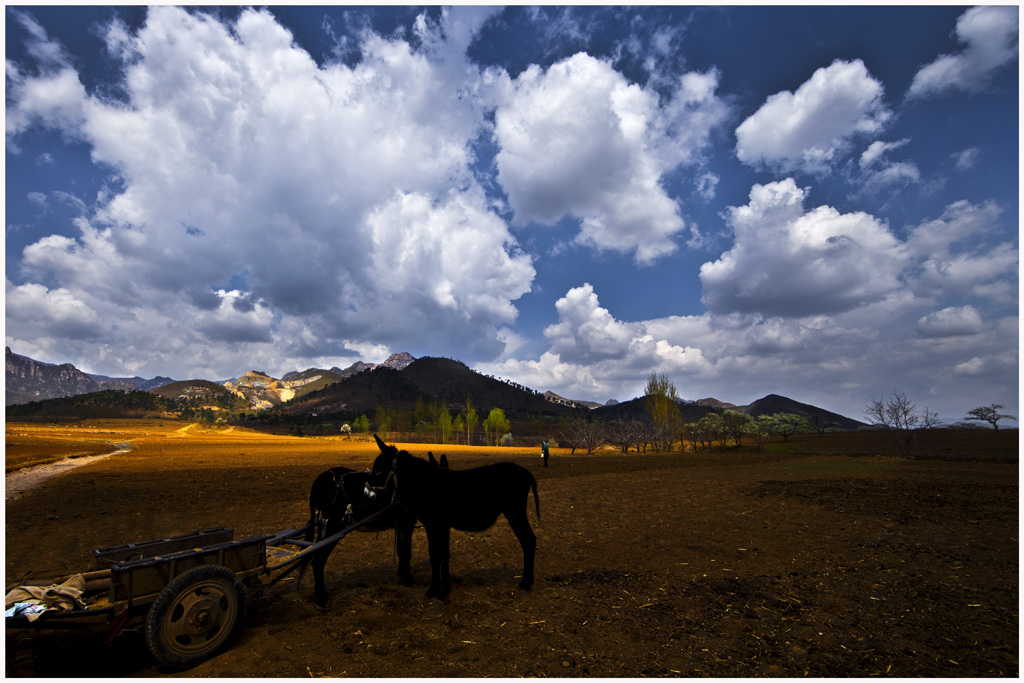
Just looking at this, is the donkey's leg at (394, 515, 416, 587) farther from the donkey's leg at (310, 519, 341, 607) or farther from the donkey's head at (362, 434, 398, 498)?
the donkey's leg at (310, 519, 341, 607)

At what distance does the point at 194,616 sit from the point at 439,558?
3.17 meters

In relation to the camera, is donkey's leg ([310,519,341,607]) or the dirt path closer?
donkey's leg ([310,519,341,607])

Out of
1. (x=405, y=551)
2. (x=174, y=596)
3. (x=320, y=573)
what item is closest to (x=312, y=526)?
(x=320, y=573)

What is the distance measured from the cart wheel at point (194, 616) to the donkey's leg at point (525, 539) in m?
3.95

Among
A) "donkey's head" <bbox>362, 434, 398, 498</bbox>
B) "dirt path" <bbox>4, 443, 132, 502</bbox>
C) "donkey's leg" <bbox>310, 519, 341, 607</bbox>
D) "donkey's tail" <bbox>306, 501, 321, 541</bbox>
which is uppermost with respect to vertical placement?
"donkey's head" <bbox>362, 434, 398, 498</bbox>

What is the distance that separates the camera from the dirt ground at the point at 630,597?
4.84 meters

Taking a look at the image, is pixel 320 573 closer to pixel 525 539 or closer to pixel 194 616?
pixel 194 616

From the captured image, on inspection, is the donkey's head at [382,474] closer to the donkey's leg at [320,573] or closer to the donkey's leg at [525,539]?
the donkey's leg at [320,573]

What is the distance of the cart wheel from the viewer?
445cm

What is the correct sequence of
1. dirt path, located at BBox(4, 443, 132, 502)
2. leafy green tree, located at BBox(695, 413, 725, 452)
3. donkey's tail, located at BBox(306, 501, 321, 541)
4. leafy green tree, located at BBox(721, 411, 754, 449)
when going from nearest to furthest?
donkey's tail, located at BBox(306, 501, 321, 541) → dirt path, located at BBox(4, 443, 132, 502) → leafy green tree, located at BBox(721, 411, 754, 449) → leafy green tree, located at BBox(695, 413, 725, 452)

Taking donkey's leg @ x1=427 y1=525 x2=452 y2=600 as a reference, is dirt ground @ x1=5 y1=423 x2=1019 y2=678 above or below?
below

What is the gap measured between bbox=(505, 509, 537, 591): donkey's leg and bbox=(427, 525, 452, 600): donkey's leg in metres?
1.14

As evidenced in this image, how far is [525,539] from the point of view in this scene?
23.5ft

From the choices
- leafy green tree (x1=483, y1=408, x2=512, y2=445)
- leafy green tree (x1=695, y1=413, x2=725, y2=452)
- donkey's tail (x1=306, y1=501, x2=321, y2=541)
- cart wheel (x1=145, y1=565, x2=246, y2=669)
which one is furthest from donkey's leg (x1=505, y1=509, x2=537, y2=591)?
leafy green tree (x1=483, y1=408, x2=512, y2=445)
